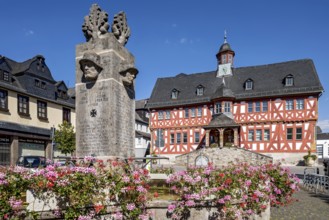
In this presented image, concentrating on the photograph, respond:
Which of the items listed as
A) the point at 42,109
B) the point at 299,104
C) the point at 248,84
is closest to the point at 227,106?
the point at 248,84

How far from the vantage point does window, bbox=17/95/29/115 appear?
25442 millimetres

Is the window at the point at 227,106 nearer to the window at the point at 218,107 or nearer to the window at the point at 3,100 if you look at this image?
the window at the point at 218,107

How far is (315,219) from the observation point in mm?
7180

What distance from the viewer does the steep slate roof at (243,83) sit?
28.4 m

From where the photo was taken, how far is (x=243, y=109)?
3039 cm

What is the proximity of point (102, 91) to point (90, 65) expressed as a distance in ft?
3.31

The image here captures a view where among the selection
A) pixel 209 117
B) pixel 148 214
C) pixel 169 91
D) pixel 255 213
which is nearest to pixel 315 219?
pixel 255 213

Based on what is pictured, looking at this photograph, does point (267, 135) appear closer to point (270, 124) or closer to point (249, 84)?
point (270, 124)

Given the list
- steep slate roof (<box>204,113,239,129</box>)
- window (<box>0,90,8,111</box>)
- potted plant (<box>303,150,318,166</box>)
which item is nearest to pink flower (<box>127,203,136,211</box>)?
window (<box>0,90,8,111</box>)

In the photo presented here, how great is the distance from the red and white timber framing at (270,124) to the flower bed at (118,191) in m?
24.5

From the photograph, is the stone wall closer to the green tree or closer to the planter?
the planter

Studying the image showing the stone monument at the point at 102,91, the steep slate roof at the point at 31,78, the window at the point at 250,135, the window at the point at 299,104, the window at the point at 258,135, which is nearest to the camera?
the stone monument at the point at 102,91

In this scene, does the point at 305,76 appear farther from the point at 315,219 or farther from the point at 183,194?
the point at 183,194

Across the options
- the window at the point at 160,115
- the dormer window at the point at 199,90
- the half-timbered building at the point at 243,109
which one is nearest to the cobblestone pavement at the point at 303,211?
the half-timbered building at the point at 243,109
